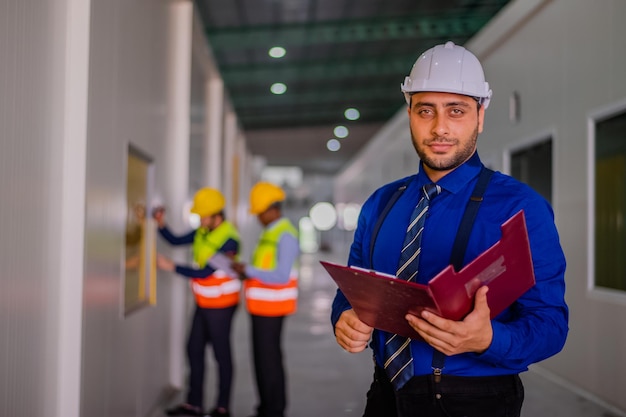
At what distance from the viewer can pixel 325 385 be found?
589 centimetres

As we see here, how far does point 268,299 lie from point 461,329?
314cm

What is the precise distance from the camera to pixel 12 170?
96.7 inches

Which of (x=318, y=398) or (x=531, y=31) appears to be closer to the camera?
(x=318, y=398)

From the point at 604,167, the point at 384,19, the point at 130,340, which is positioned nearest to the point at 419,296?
the point at 130,340

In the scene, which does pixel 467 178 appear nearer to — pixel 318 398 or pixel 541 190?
pixel 318 398

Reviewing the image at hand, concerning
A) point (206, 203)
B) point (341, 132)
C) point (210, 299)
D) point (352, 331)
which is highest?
point (341, 132)

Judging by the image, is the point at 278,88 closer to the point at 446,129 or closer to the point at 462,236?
the point at 446,129

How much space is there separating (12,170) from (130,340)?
1916mm

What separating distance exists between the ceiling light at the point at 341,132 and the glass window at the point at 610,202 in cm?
1726

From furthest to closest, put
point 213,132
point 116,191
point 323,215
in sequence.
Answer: point 323,215, point 213,132, point 116,191

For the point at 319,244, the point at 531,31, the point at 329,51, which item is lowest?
the point at 319,244

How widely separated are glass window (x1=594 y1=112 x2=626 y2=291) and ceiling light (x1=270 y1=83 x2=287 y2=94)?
9523 mm

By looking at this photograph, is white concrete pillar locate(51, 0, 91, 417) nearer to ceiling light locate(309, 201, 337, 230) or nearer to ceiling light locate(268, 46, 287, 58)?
ceiling light locate(268, 46, 287, 58)

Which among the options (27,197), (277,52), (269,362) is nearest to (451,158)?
(27,197)
